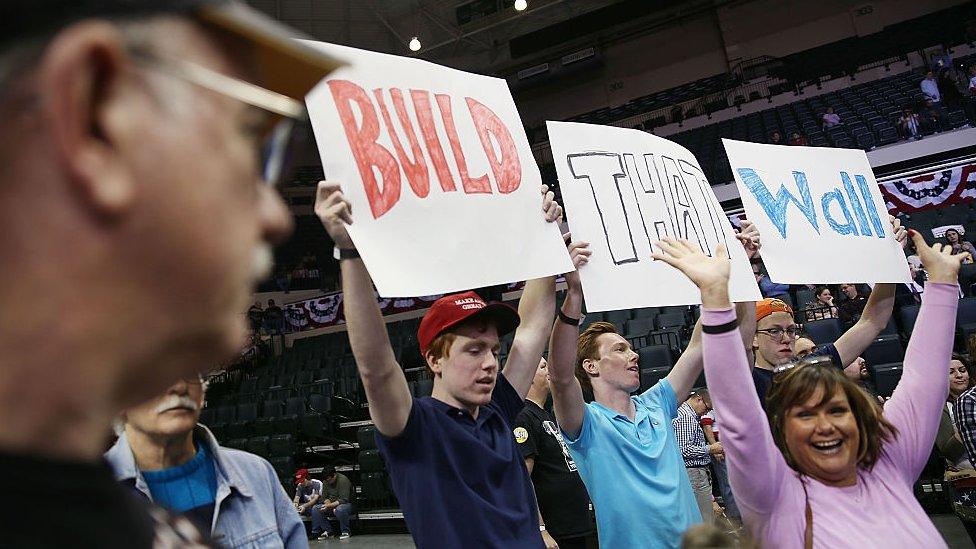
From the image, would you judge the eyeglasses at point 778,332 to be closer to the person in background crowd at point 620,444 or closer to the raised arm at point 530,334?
the person in background crowd at point 620,444

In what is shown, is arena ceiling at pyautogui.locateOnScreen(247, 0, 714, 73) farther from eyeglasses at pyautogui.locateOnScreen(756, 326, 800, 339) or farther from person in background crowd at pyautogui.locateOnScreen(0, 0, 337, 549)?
person in background crowd at pyautogui.locateOnScreen(0, 0, 337, 549)

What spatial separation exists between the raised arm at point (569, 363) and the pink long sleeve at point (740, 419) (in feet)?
2.30

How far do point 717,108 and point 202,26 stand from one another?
58.2 feet

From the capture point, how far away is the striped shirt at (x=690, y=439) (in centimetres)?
468

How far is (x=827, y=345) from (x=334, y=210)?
2.38m

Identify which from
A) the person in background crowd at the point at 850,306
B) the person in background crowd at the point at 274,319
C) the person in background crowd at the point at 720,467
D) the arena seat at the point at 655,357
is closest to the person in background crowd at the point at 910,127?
the person in background crowd at the point at 850,306

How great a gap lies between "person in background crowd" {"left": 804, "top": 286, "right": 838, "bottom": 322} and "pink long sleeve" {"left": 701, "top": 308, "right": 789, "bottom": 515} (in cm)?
656

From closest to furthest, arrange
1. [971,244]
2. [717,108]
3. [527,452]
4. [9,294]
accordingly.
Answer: [9,294] < [527,452] < [971,244] < [717,108]

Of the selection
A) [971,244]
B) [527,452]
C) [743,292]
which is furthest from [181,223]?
[971,244]

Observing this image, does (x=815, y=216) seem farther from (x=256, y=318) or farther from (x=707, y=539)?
(x=256, y=318)

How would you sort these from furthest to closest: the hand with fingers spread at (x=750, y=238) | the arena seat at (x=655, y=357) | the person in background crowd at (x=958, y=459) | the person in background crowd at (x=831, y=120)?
the person in background crowd at (x=831, y=120) → the arena seat at (x=655, y=357) → the person in background crowd at (x=958, y=459) → the hand with fingers spread at (x=750, y=238)

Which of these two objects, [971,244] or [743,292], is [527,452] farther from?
[971,244]

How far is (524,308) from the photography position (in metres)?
2.24

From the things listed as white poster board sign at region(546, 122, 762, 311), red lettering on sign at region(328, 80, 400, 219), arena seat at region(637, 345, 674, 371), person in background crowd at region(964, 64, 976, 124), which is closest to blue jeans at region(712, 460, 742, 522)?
Result: arena seat at region(637, 345, 674, 371)
